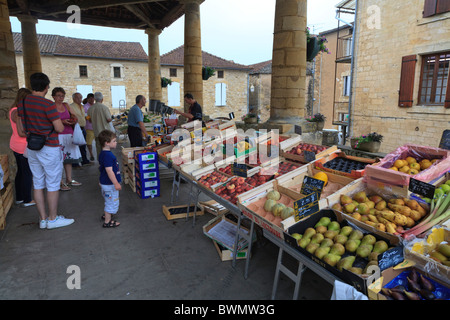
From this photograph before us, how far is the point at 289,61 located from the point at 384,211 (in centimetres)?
340

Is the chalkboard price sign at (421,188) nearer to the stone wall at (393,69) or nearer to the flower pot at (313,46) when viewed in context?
the flower pot at (313,46)

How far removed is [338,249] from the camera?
2109mm

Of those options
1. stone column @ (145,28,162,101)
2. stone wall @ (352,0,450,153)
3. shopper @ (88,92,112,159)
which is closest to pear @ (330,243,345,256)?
shopper @ (88,92,112,159)

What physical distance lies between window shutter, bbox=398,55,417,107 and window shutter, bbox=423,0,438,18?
4.40 ft

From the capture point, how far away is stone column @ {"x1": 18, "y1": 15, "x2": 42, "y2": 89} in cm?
1020

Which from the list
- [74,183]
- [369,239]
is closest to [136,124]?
[74,183]

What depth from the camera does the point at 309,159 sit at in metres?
3.73

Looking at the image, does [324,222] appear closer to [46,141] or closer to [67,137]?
[46,141]

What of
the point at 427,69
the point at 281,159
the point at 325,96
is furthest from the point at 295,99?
the point at 325,96

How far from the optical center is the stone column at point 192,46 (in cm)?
847

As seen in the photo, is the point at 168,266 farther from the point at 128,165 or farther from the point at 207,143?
the point at 128,165

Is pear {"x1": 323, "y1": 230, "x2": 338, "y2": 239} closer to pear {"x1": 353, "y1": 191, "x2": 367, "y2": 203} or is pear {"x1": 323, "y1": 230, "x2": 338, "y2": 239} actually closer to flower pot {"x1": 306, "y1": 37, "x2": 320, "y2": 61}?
pear {"x1": 353, "y1": 191, "x2": 367, "y2": 203}

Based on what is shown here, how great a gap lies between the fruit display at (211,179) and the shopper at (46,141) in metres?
1.86
